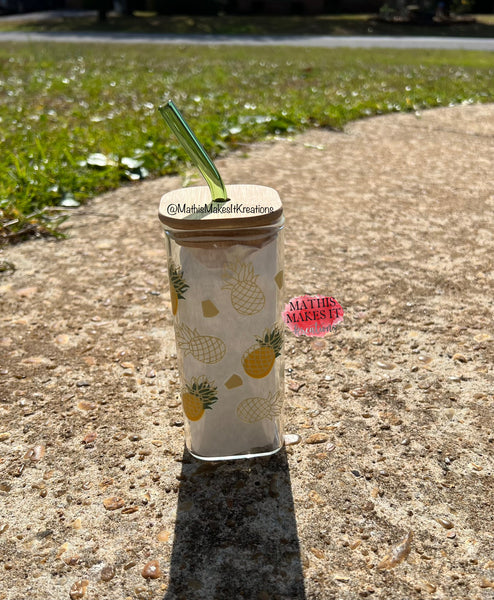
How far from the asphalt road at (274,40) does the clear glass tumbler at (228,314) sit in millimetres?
13088

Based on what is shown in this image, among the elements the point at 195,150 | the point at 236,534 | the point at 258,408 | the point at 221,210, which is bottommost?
the point at 236,534

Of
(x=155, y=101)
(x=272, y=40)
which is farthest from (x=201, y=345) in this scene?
(x=272, y=40)

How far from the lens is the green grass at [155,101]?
3.79 metres

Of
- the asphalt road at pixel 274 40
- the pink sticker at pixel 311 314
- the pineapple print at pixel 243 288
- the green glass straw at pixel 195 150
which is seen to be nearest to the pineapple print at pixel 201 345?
the pineapple print at pixel 243 288

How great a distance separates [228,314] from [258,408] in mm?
287

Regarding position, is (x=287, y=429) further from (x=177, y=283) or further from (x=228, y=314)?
(x=177, y=283)

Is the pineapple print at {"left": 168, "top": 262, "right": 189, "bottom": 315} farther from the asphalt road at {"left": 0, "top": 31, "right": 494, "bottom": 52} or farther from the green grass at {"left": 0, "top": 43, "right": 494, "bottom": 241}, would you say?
the asphalt road at {"left": 0, "top": 31, "right": 494, "bottom": 52}

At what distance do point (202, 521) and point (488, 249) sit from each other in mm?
2099

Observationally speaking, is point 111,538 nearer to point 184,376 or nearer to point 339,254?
point 184,376

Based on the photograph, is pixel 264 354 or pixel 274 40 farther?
pixel 274 40

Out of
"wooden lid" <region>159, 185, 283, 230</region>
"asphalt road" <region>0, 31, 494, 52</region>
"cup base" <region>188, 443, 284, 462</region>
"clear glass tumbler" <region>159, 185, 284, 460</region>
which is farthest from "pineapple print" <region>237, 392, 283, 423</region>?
"asphalt road" <region>0, 31, 494, 52</region>

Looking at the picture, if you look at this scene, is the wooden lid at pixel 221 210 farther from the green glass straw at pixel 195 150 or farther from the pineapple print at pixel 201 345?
the pineapple print at pixel 201 345

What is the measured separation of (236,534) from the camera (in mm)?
1474

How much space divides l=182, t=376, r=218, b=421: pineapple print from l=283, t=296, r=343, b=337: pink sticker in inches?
10.5
